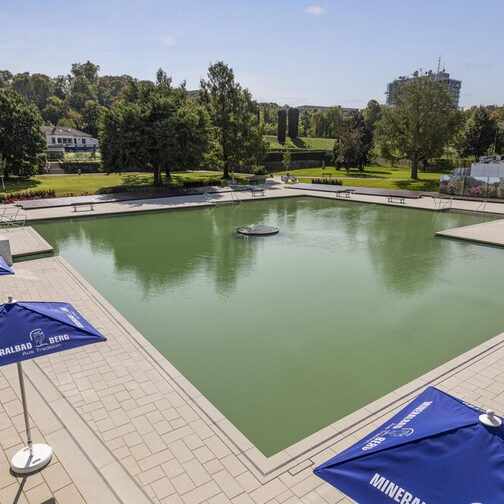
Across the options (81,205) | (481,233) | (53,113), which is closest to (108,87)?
(53,113)

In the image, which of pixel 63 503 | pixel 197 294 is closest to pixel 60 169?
pixel 197 294

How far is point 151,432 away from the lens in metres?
5.87

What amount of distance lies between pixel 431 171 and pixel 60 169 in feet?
147

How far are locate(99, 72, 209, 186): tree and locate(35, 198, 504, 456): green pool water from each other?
10.4 meters

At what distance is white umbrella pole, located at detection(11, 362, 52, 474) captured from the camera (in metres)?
5.04

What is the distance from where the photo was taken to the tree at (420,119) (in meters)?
35.9

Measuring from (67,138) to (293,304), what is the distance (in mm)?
86243

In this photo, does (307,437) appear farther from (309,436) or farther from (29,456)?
(29,456)

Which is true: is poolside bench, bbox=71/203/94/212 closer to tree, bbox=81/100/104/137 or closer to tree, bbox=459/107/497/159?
tree, bbox=459/107/497/159

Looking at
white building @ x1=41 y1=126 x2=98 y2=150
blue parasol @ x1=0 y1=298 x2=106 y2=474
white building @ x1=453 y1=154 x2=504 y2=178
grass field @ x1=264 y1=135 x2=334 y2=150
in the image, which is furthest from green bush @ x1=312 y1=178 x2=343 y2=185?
white building @ x1=41 y1=126 x2=98 y2=150

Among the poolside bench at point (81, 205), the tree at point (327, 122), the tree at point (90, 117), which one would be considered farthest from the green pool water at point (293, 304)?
the tree at point (90, 117)

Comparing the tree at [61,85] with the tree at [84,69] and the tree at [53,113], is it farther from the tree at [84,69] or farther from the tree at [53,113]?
the tree at [53,113]

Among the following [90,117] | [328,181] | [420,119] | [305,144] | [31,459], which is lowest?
[31,459]

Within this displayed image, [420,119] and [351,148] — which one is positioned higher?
[420,119]
